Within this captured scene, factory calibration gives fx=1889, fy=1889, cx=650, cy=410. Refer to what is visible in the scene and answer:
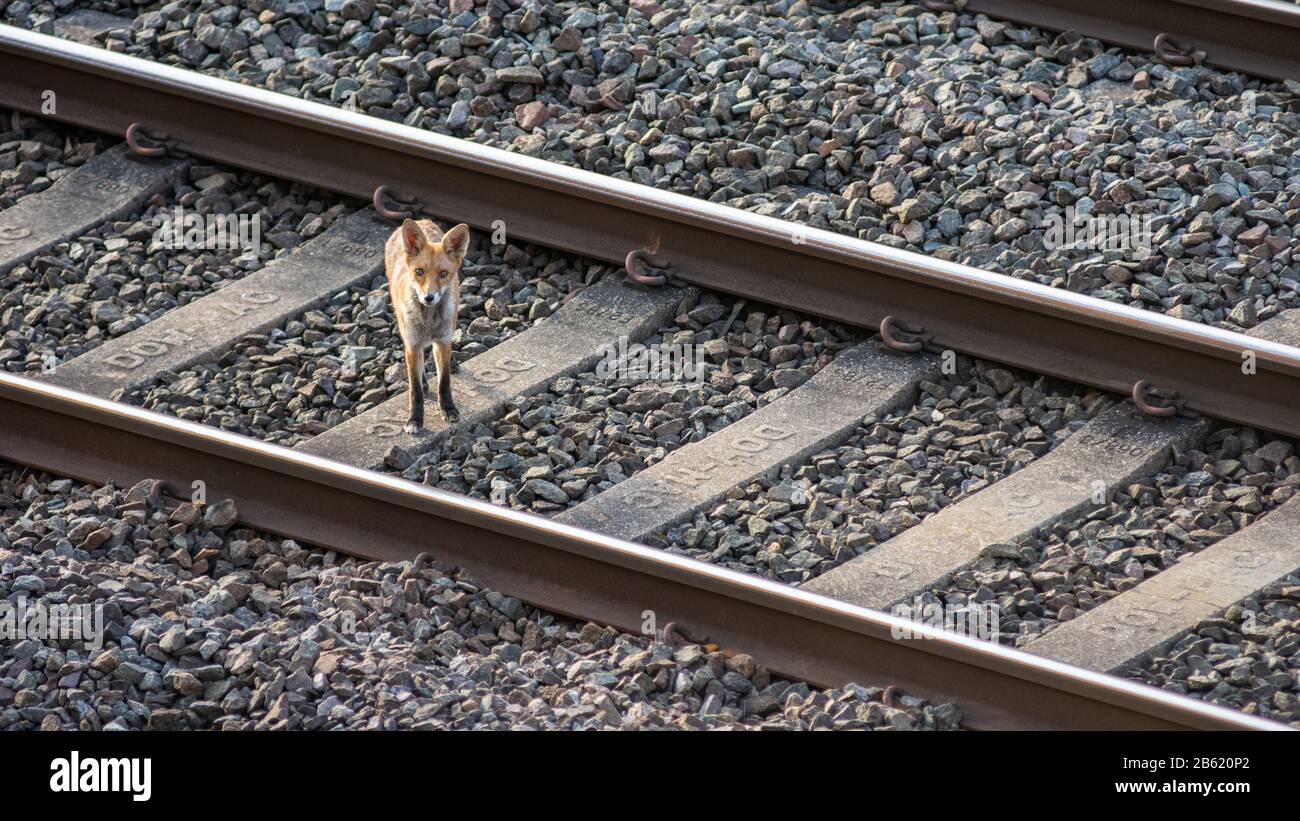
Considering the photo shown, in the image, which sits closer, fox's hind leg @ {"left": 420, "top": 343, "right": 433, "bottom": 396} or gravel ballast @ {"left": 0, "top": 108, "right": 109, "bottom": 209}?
fox's hind leg @ {"left": 420, "top": 343, "right": 433, "bottom": 396}

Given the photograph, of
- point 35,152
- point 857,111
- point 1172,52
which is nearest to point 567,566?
point 857,111

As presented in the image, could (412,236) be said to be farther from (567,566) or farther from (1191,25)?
(1191,25)

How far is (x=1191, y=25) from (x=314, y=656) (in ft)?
17.4

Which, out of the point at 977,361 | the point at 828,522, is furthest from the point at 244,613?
the point at 977,361

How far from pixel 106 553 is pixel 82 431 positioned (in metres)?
0.69

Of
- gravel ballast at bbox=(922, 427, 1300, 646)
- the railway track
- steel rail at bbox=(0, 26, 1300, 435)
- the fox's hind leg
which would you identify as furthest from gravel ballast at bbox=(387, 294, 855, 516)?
gravel ballast at bbox=(922, 427, 1300, 646)

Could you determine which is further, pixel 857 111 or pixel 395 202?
pixel 857 111

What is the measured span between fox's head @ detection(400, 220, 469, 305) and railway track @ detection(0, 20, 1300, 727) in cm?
54

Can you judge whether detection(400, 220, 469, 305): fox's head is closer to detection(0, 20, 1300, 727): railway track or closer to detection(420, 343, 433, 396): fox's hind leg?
Answer: detection(420, 343, 433, 396): fox's hind leg

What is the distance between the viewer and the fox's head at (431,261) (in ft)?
23.5

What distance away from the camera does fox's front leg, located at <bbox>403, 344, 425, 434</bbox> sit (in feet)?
24.2

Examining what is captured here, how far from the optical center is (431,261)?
284 inches

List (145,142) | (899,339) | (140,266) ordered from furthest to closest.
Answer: (145,142) → (140,266) → (899,339)

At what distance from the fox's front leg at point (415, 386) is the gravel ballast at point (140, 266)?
1271mm
